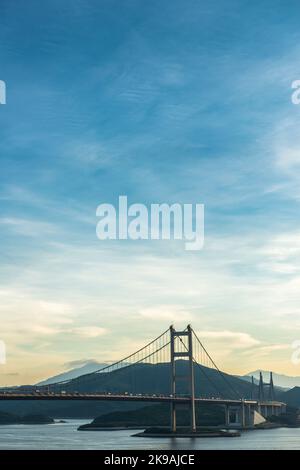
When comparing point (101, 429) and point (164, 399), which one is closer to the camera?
point (164, 399)

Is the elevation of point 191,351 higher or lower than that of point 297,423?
higher

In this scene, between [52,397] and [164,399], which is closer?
[52,397]

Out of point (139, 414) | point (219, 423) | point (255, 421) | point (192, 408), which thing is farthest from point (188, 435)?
point (139, 414)
